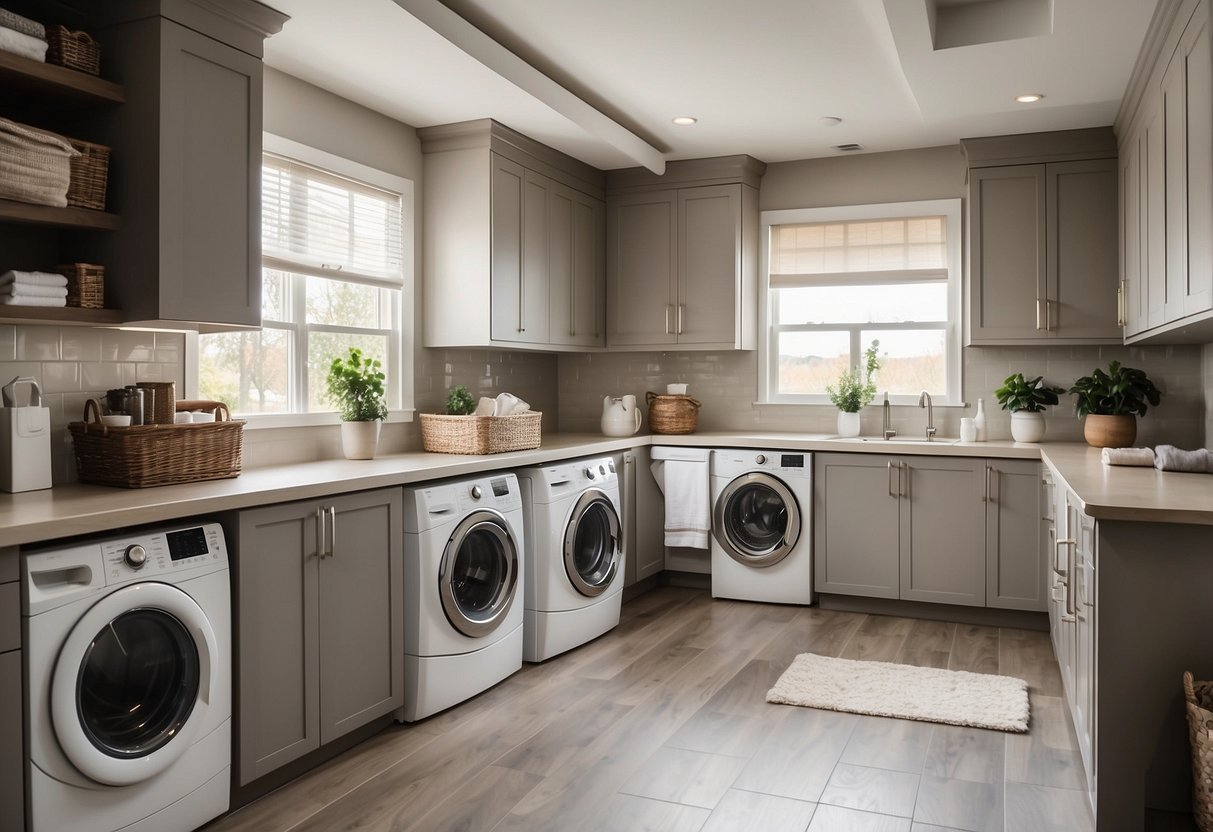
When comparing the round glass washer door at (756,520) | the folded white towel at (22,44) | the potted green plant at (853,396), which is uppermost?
the folded white towel at (22,44)

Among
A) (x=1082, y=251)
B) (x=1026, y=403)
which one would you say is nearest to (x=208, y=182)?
(x=1026, y=403)

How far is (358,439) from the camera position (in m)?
3.71

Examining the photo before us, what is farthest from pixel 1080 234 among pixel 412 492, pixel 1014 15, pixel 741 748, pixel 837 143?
pixel 412 492

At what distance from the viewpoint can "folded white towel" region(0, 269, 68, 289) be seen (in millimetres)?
2500

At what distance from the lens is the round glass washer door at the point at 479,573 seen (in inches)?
133

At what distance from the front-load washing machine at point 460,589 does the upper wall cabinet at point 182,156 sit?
957mm

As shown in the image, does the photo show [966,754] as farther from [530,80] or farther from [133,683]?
[530,80]

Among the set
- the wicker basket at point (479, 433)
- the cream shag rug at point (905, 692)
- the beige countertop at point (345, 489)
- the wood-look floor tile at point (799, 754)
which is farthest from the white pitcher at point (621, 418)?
the wood-look floor tile at point (799, 754)

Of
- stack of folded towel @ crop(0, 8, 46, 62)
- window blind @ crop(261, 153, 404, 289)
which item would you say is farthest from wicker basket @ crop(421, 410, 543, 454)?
stack of folded towel @ crop(0, 8, 46, 62)

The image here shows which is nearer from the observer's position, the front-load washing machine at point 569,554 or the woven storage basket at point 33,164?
the woven storage basket at point 33,164

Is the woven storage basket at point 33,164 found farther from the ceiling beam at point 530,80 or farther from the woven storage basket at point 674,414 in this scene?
the woven storage basket at point 674,414

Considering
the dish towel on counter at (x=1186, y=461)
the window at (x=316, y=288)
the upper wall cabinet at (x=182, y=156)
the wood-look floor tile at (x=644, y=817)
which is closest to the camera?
the wood-look floor tile at (x=644, y=817)

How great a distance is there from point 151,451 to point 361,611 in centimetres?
83

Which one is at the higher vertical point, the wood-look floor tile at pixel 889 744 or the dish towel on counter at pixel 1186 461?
the dish towel on counter at pixel 1186 461
